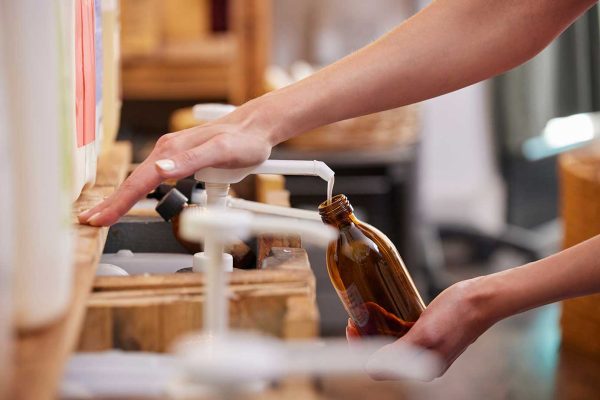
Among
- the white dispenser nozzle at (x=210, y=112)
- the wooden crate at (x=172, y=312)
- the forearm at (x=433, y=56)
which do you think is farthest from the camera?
the white dispenser nozzle at (x=210, y=112)

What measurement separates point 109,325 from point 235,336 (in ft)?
1.03

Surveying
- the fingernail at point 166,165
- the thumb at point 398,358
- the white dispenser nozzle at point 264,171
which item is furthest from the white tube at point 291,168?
the thumb at point 398,358

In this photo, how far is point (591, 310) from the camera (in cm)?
157

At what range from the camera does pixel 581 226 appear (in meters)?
1.66

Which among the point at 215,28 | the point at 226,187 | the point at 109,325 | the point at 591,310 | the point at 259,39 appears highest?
the point at 215,28

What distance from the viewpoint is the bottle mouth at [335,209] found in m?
1.02

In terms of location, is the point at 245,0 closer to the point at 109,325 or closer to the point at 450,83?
the point at 450,83

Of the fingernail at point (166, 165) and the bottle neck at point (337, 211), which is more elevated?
the fingernail at point (166, 165)

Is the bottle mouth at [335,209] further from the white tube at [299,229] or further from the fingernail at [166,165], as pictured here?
the white tube at [299,229]

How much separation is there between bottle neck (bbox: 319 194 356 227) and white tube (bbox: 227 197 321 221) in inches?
2.6

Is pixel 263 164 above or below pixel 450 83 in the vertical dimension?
below

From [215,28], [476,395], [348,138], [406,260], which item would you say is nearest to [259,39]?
[348,138]

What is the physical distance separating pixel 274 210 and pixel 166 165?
8.2 inches

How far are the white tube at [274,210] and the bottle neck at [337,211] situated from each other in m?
0.07
